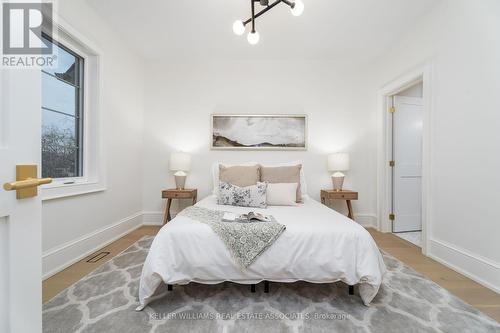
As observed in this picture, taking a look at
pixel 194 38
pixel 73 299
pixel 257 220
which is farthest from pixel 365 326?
pixel 194 38

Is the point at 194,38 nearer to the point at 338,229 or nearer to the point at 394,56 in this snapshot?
the point at 394,56

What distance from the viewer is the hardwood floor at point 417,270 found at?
5.56 feet

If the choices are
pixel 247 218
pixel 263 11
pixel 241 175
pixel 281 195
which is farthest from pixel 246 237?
pixel 263 11

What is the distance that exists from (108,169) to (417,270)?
3.68 m

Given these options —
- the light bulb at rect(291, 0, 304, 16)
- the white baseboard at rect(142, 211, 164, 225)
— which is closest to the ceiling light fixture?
the light bulb at rect(291, 0, 304, 16)

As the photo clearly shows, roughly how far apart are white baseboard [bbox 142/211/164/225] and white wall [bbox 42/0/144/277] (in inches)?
4.5

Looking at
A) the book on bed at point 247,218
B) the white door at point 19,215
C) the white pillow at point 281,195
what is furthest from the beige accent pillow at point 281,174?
the white door at point 19,215

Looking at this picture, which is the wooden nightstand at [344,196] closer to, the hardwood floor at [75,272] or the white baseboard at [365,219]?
the white baseboard at [365,219]

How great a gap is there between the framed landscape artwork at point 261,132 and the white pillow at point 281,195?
1.06 m

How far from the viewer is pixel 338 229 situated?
167 cm

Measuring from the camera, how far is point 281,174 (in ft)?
10.1

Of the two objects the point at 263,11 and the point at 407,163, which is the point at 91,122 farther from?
the point at 407,163

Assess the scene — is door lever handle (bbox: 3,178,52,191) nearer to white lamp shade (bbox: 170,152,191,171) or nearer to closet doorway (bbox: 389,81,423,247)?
white lamp shade (bbox: 170,152,191,171)

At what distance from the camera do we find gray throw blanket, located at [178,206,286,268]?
1607 millimetres
